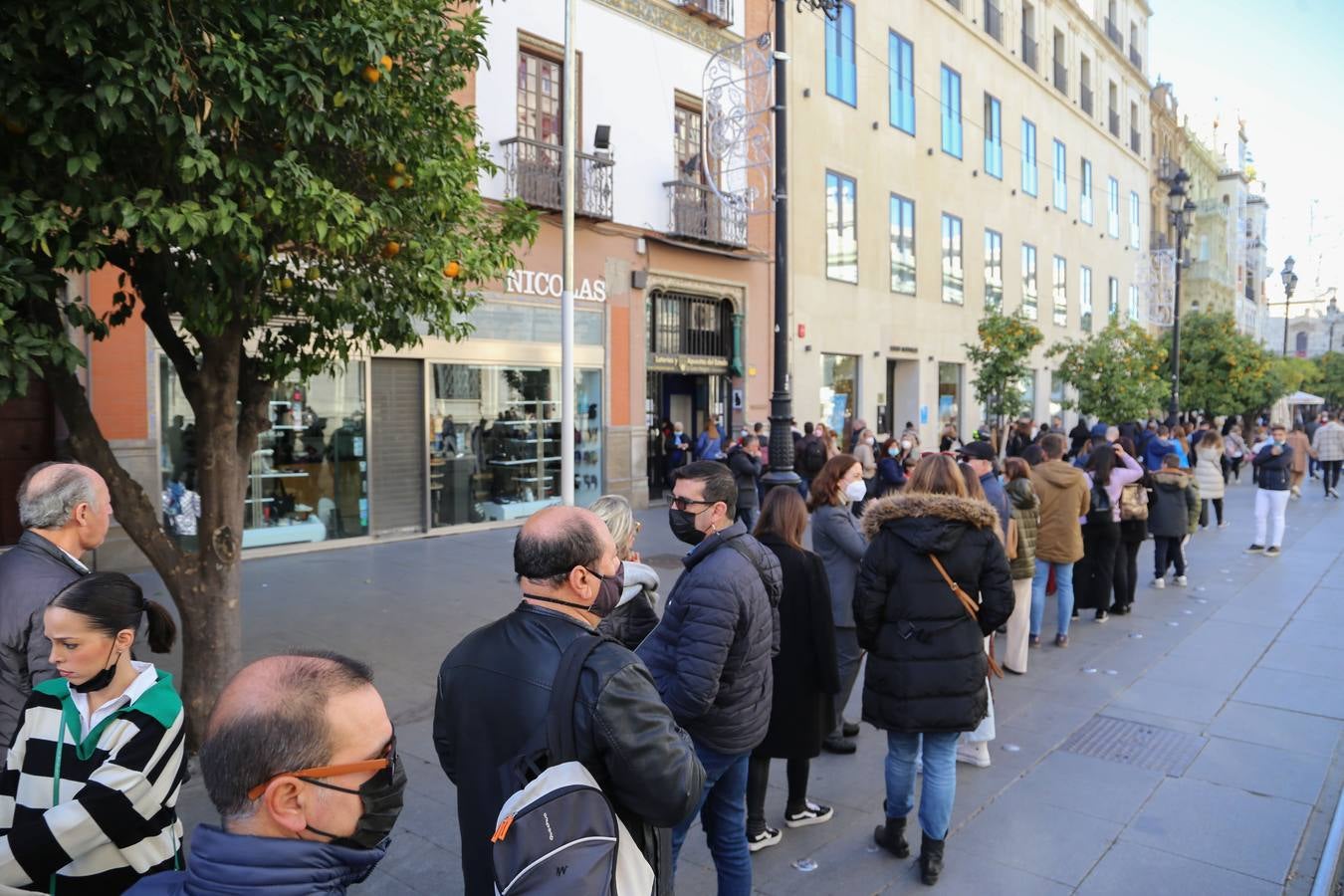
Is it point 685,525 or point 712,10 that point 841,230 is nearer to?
point 712,10

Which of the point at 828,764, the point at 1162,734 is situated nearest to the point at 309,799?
the point at 828,764

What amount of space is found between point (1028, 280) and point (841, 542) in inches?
1141

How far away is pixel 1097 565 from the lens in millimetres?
8906

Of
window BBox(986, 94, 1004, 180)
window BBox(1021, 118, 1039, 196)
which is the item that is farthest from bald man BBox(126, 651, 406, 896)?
window BBox(1021, 118, 1039, 196)

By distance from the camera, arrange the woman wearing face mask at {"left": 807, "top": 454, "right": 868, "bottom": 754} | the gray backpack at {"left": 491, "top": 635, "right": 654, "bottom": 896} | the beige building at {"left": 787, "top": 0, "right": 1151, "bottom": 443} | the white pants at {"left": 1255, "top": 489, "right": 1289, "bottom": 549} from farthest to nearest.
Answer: the beige building at {"left": 787, "top": 0, "right": 1151, "bottom": 443}
the white pants at {"left": 1255, "top": 489, "right": 1289, "bottom": 549}
the woman wearing face mask at {"left": 807, "top": 454, "right": 868, "bottom": 754}
the gray backpack at {"left": 491, "top": 635, "right": 654, "bottom": 896}

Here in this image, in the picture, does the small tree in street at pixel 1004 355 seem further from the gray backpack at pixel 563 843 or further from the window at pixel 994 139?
the gray backpack at pixel 563 843

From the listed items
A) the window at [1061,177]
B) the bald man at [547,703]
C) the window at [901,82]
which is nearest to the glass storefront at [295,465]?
the bald man at [547,703]

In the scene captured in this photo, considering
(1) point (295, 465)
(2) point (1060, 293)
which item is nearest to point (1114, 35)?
(2) point (1060, 293)

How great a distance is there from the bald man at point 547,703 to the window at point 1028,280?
31063 mm

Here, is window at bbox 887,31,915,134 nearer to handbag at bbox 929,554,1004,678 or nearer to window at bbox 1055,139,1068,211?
window at bbox 1055,139,1068,211

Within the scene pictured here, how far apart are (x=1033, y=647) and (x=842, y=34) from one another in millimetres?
17441

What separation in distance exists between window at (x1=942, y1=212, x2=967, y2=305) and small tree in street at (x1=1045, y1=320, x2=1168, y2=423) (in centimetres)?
517

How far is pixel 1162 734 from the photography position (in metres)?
5.99

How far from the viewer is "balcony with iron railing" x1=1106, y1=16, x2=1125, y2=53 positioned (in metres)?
37.7
